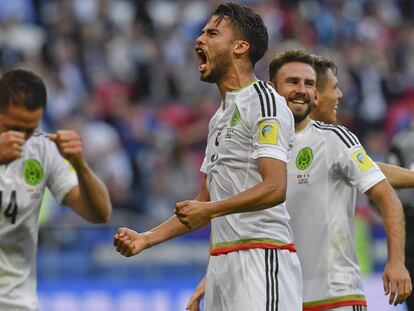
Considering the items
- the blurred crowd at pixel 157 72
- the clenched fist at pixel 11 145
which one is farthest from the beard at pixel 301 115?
the blurred crowd at pixel 157 72

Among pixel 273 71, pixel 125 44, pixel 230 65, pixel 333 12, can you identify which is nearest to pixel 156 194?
pixel 125 44

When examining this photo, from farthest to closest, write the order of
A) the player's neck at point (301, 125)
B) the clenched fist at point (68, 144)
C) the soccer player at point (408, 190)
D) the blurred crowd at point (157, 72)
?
Answer: 1. the blurred crowd at point (157, 72)
2. the soccer player at point (408, 190)
3. the player's neck at point (301, 125)
4. the clenched fist at point (68, 144)

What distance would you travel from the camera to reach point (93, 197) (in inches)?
249

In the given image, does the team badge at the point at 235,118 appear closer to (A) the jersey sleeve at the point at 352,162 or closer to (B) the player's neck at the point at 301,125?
(A) the jersey sleeve at the point at 352,162

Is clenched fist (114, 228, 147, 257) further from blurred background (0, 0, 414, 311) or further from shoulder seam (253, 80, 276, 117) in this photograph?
blurred background (0, 0, 414, 311)

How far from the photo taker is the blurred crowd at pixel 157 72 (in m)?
13.8

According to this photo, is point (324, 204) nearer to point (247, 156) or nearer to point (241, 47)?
point (247, 156)

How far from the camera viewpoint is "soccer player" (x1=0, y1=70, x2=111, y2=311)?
20.3 feet

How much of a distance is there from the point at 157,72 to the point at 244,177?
10422mm

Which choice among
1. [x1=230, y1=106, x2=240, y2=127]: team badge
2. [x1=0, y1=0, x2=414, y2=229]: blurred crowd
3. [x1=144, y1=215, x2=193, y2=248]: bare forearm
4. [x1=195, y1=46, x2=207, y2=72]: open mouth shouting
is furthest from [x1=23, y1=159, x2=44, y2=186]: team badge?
[x1=0, y1=0, x2=414, y2=229]: blurred crowd

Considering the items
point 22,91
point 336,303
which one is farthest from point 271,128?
point 22,91

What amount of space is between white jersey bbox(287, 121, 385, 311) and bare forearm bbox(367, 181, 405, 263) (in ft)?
0.86

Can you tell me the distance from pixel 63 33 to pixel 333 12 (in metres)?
4.75

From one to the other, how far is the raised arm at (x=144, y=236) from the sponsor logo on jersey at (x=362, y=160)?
2.68 ft
